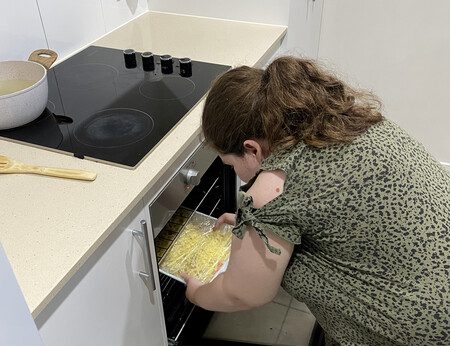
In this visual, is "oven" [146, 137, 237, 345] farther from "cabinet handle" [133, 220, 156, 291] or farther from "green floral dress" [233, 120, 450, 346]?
"green floral dress" [233, 120, 450, 346]

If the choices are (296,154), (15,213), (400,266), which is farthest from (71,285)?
(400,266)

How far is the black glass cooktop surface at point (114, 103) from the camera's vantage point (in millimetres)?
1188

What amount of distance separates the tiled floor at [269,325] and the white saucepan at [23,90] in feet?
3.26

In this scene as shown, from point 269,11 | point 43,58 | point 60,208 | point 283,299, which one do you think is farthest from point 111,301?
point 269,11

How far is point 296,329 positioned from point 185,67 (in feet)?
3.29

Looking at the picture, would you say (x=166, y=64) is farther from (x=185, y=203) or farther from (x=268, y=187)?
(x=268, y=187)

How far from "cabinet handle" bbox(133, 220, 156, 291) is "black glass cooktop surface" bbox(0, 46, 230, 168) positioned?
144 millimetres

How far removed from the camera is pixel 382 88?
7.57 feet

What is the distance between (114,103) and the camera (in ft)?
4.55

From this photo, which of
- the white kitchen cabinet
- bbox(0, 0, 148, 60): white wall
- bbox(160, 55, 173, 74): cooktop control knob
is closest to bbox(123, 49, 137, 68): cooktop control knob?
bbox(160, 55, 173, 74): cooktop control knob

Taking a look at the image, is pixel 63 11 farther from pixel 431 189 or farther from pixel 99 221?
pixel 431 189

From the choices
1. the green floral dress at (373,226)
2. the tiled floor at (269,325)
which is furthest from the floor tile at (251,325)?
the green floral dress at (373,226)

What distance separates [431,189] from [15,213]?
0.81 metres

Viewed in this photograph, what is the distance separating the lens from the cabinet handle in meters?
1.08
